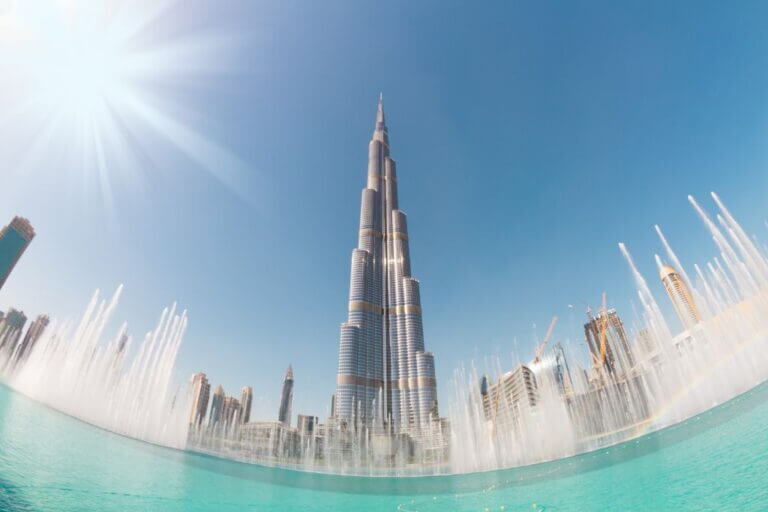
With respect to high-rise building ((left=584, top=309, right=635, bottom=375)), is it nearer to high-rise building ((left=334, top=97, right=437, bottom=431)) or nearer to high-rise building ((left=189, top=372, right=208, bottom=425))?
high-rise building ((left=334, top=97, right=437, bottom=431))

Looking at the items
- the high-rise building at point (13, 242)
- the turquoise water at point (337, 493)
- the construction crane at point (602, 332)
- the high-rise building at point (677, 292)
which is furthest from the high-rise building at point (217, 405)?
the high-rise building at point (677, 292)

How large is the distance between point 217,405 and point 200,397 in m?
29.6

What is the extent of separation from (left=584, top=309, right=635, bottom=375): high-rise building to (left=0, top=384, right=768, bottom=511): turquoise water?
126263 mm

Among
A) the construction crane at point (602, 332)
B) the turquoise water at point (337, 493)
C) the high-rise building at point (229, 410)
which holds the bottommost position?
the turquoise water at point (337, 493)

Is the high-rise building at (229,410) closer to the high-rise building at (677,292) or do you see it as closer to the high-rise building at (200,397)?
the high-rise building at (200,397)

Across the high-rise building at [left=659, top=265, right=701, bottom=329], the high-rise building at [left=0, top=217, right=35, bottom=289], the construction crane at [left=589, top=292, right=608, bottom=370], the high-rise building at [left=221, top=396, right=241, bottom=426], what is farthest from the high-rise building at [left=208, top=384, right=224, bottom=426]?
the high-rise building at [left=659, top=265, right=701, bottom=329]

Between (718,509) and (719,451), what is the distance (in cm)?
1236

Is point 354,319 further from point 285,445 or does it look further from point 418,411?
point 285,445

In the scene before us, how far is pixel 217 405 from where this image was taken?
16250cm

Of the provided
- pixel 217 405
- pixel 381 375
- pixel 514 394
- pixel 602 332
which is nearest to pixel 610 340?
→ pixel 602 332

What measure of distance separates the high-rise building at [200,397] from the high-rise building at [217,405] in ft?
29.7

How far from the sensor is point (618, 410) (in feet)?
343

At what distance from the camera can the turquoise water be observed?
17.0 meters

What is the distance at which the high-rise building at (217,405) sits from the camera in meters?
156
